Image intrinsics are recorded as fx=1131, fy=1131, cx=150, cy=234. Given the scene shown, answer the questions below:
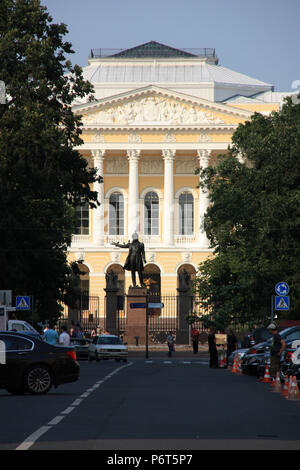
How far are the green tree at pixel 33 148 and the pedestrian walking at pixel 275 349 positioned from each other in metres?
13.5

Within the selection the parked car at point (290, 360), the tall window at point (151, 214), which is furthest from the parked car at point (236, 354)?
the tall window at point (151, 214)

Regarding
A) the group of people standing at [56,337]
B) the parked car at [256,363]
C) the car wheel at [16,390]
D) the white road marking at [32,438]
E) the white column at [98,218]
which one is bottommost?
the white road marking at [32,438]

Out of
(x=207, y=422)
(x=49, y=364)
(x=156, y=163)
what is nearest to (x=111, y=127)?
(x=156, y=163)

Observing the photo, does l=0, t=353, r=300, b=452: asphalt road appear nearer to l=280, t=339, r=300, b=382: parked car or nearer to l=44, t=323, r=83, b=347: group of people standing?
l=280, t=339, r=300, b=382: parked car

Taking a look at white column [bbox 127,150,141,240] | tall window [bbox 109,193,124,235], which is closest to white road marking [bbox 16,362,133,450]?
white column [bbox 127,150,141,240]

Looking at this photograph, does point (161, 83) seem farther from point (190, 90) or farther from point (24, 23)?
point (24, 23)

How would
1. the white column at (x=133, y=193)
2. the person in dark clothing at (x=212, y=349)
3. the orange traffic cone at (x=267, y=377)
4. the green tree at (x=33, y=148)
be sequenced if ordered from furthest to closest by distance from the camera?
the white column at (x=133, y=193), the person in dark clothing at (x=212, y=349), the green tree at (x=33, y=148), the orange traffic cone at (x=267, y=377)

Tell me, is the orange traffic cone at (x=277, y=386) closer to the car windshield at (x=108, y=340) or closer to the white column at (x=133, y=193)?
the car windshield at (x=108, y=340)

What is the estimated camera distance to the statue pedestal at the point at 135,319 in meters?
63.9

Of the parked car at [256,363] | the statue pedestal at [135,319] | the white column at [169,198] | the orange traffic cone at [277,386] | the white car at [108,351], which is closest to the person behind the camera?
the orange traffic cone at [277,386]

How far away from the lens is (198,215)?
321 feet

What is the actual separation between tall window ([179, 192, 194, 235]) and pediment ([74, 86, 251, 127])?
270 inches

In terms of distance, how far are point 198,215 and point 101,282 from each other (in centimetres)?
1018
